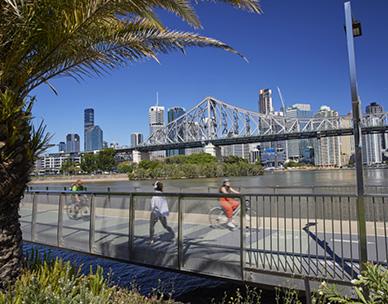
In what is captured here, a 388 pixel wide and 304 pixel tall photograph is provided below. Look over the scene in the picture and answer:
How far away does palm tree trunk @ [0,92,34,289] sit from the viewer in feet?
12.7

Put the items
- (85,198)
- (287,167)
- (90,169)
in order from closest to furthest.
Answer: (85,198) → (90,169) → (287,167)

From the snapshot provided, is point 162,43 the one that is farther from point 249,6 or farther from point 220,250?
point 220,250

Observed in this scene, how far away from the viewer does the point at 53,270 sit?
443 centimetres

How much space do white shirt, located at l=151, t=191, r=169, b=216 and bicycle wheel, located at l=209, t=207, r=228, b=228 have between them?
0.86m

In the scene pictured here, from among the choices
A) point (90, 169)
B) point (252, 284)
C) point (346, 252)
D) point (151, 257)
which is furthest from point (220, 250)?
point (90, 169)

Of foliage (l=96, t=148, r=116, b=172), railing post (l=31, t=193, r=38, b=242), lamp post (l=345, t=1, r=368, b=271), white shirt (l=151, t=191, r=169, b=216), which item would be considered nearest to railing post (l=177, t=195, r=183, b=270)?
white shirt (l=151, t=191, r=169, b=216)

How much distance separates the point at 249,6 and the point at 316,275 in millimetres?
3754

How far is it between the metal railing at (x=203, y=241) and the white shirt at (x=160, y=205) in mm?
85

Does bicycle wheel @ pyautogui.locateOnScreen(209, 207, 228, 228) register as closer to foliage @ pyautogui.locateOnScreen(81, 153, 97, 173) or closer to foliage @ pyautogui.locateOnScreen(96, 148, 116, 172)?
foliage @ pyautogui.locateOnScreen(96, 148, 116, 172)

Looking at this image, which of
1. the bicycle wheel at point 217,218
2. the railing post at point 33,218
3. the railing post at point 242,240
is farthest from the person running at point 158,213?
the railing post at point 33,218

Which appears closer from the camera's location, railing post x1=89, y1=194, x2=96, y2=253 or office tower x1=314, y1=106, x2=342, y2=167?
railing post x1=89, y1=194, x2=96, y2=253

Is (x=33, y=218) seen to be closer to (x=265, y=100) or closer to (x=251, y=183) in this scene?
(x=251, y=183)

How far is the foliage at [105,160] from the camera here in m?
97.6

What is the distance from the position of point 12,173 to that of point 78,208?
3707 mm
